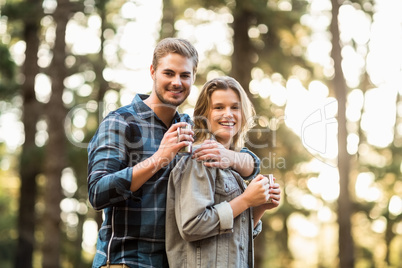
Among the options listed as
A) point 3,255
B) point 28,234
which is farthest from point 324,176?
point 3,255

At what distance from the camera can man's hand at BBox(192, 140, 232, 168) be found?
286cm

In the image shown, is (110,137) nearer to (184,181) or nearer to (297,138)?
(184,181)

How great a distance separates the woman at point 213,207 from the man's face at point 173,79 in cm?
21

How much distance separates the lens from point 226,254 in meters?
2.86

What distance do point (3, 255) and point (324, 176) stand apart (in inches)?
534

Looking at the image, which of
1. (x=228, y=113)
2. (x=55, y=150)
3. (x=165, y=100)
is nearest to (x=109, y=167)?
(x=165, y=100)

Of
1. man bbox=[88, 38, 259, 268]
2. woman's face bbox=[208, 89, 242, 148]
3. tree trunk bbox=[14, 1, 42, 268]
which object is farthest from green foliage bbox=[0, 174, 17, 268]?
woman's face bbox=[208, 89, 242, 148]

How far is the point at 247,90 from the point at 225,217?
7333mm

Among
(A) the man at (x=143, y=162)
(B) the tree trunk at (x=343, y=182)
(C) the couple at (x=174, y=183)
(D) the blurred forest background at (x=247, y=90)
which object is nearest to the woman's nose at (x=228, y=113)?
(C) the couple at (x=174, y=183)

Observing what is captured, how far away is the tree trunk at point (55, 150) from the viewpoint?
8.93m

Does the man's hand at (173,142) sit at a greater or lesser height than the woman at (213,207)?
greater

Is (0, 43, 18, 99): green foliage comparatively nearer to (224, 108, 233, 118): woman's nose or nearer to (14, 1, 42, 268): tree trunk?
(14, 1, 42, 268): tree trunk

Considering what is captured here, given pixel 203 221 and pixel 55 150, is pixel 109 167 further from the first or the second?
pixel 55 150

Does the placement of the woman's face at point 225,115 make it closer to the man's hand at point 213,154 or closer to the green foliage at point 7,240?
the man's hand at point 213,154
